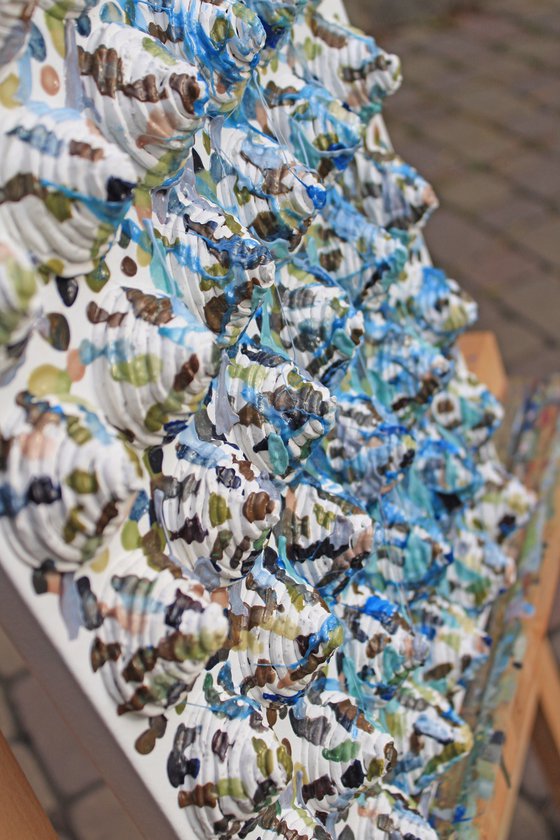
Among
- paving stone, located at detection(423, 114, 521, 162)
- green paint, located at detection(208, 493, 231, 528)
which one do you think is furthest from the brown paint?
paving stone, located at detection(423, 114, 521, 162)

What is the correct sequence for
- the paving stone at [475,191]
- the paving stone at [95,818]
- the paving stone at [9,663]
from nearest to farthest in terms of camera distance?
the paving stone at [95,818], the paving stone at [9,663], the paving stone at [475,191]

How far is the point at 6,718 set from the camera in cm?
110

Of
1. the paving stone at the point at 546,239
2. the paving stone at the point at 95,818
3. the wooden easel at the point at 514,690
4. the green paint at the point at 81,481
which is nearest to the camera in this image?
the green paint at the point at 81,481

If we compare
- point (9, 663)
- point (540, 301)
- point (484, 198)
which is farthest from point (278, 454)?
point (484, 198)

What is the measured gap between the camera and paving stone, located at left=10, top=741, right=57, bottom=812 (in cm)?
103

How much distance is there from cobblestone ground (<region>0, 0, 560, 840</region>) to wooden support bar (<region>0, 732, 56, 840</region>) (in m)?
0.62

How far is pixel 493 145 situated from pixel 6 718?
1395mm

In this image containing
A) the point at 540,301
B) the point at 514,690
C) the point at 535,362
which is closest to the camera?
the point at 514,690

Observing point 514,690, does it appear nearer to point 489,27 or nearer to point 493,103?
point 493,103

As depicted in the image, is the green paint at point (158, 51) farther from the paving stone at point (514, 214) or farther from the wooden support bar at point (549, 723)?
the paving stone at point (514, 214)

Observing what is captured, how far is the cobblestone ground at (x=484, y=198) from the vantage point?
1.05 m

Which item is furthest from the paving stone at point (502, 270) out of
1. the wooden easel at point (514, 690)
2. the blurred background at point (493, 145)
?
the wooden easel at point (514, 690)

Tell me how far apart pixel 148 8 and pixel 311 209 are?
0.10 m

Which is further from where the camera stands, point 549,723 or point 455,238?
point 455,238
